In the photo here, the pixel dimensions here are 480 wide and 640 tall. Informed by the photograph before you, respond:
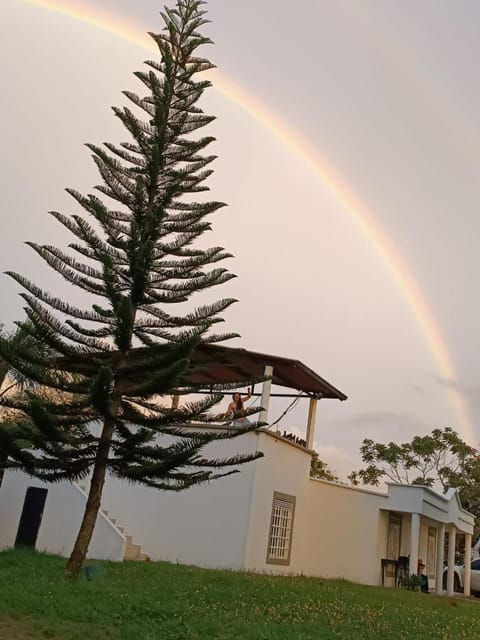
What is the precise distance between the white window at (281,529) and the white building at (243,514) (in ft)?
0.08

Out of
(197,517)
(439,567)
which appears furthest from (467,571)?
(197,517)

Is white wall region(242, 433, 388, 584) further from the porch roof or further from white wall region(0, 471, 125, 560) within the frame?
white wall region(0, 471, 125, 560)

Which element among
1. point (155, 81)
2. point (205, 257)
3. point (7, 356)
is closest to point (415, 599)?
point (205, 257)

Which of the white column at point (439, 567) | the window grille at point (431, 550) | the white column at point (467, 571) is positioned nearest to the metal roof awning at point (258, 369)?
the white column at point (439, 567)

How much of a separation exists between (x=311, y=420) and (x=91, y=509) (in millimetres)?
8409

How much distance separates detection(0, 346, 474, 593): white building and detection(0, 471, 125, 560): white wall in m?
0.02

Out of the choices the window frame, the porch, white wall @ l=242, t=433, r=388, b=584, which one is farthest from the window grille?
the window frame

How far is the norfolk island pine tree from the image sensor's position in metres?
10.0

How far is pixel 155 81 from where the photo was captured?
444 inches

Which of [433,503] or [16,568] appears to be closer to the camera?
[16,568]

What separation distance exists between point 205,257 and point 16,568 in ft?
19.9

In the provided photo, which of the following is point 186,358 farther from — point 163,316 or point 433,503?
point 433,503

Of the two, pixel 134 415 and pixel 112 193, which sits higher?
pixel 112 193

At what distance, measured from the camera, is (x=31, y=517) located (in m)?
14.6
